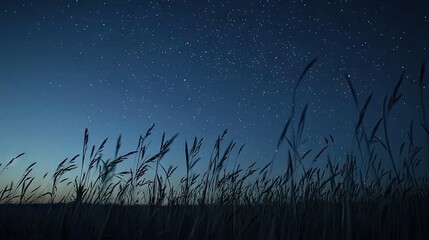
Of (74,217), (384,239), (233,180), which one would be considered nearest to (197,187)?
(233,180)

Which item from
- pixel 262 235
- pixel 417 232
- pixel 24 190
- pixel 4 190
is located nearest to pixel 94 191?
pixel 24 190

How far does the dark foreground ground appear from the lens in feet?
5.41

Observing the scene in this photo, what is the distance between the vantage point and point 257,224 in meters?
2.48

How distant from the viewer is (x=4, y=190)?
3.88 meters

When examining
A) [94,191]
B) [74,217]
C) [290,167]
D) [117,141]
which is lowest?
[74,217]

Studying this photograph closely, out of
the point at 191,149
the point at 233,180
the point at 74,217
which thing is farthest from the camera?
the point at 233,180

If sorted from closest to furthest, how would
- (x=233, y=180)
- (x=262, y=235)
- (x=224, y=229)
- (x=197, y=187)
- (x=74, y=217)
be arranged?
(x=262, y=235), (x=224, y=229), (x=74, y=217), (x=233, y=180), (x=197, y=187)

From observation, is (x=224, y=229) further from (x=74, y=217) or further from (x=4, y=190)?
(x=4, y=190)

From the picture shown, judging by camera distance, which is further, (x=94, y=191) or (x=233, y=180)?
(x=233, y=180)

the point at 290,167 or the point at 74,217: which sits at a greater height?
the point at 290,167

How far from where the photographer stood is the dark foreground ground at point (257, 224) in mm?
1649

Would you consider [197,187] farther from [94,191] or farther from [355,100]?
[355,100]

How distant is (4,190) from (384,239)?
4.11 m

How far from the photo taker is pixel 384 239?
1.53 meters
